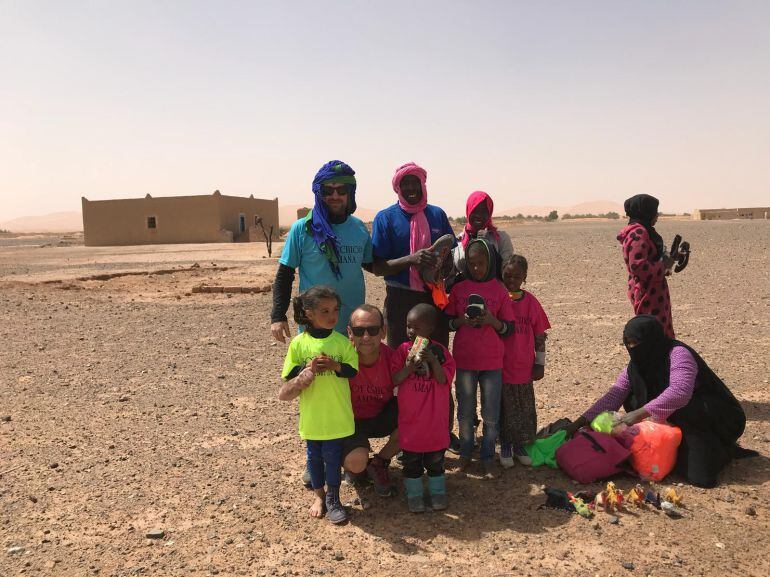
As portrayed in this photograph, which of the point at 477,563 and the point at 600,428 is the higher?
the point at 600,428

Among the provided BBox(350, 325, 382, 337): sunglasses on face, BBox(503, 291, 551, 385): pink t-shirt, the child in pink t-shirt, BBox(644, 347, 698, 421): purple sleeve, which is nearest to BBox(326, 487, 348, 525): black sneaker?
BBox(350, 325, 382, 337): sunglasses on face

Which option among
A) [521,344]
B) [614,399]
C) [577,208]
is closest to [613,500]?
[614,399]

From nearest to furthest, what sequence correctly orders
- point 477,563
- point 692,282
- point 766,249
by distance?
1. point 477,563
2. point 692,282
3. point 766,249

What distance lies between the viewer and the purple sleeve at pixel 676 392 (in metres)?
3.82

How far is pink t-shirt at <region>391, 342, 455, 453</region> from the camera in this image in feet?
11.5

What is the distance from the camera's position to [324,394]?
3352mm

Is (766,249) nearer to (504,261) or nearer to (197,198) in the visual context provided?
(504,261)

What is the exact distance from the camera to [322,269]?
376cm

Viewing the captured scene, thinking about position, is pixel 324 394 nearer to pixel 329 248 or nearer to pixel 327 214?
pixel 329 248

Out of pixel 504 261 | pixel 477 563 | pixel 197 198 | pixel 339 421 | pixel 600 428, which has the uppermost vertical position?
pixel 197 198

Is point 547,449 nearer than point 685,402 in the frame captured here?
No

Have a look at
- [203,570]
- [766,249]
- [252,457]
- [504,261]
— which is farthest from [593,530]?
[766,249]

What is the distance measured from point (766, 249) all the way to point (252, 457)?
1867cm

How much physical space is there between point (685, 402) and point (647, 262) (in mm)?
1278
